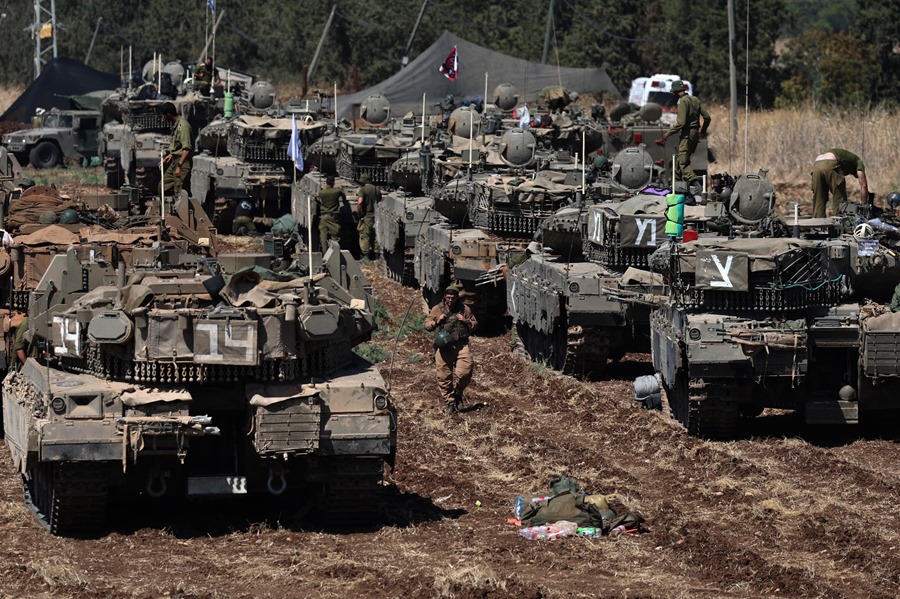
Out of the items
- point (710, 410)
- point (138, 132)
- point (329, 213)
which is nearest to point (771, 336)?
point (710, 410)

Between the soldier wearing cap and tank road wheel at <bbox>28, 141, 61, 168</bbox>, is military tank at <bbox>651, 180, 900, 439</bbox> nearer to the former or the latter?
the soldier wearing cap

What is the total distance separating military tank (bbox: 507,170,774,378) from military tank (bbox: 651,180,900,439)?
4.72 feet

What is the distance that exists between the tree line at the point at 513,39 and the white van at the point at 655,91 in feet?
6.45

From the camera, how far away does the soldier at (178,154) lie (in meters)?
28.1

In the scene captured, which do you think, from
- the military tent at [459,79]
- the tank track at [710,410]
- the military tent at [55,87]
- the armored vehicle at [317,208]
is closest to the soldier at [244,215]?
the armored vehicle at [317,208]

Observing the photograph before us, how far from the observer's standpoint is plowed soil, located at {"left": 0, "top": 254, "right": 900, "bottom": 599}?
40.4 ft

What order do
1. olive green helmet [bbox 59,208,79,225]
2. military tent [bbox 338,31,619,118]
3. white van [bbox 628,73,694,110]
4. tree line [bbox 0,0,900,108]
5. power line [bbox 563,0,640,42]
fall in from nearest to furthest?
1. olive green helmet [bbox 59,208,79,225]
2. military tent [bbox 338,31,619,118]
3. tree line [bbox 0,0,900,108]
4. white van [bbox 628,73,694,110]
5. power line [bbox 563,0,640,42]

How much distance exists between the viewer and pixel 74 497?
529 inches

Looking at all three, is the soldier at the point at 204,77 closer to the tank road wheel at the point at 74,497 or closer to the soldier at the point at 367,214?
the soldier at the point at 367,214

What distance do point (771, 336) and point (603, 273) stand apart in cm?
397

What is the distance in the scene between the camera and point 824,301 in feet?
57.6

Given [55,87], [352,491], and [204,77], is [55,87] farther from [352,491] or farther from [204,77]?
[352,491]

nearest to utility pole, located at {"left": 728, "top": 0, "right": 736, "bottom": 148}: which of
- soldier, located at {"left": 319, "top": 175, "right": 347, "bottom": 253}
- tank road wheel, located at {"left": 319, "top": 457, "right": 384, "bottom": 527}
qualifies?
soldier, located at {"left": 319, "top": 175, "right": 347, "bottom": 253}

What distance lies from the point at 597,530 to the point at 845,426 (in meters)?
5.22
